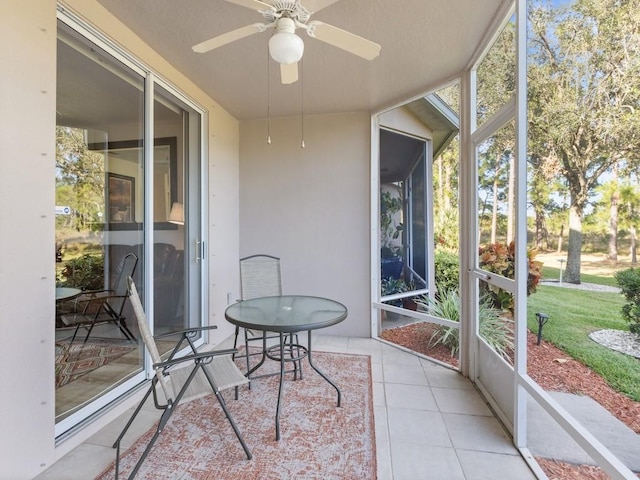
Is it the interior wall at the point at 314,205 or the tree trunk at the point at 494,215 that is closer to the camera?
the tree trunk at the point at 494,215

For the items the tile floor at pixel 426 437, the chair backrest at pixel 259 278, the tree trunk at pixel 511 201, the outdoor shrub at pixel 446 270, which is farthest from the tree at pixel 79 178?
the outdoor shrub at pixel 446 270

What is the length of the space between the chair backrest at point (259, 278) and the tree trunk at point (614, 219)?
2404 mm

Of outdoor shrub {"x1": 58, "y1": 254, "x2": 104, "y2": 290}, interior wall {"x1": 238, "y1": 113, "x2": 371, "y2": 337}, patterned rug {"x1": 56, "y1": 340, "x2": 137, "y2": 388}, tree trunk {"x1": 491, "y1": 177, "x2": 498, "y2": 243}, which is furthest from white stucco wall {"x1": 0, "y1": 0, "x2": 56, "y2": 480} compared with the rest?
tree trunk {"x1": 491, "y1": 177, "x2": 498, "y2": 243}

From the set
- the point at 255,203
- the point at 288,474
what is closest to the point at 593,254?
the point at 288,474

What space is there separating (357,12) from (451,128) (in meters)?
1.58

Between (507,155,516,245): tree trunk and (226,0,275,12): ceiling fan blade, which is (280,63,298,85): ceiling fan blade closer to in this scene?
(226,0,275,12): ceiling fan blade

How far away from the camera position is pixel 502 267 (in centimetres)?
225

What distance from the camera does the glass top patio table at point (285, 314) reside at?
1995mm

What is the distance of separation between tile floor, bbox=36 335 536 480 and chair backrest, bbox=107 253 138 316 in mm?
1047

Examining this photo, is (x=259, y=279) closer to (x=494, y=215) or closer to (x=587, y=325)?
(x=494, y=215)

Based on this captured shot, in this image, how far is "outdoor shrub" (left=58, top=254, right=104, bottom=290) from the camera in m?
2.42

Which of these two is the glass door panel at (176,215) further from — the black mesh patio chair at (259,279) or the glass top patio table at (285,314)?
the glass top patio table at (285,314)

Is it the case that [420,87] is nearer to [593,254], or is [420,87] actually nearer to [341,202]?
[341,202]

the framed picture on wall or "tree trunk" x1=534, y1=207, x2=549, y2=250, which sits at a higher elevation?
the framed picture on wall
